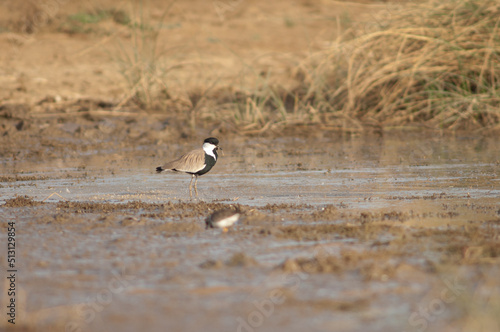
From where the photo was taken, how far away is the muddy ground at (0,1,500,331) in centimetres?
360

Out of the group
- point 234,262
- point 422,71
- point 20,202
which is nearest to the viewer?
point 234,262

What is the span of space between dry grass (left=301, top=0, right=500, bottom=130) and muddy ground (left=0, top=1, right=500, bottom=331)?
0.56 m

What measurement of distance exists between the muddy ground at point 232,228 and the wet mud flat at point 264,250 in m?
0.02

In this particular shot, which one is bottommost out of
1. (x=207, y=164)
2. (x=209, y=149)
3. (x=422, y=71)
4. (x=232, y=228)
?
(x=232, y=228)

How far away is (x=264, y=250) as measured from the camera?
4699mm

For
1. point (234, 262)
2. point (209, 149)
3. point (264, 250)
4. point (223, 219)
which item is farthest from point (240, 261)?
point (209, 149)

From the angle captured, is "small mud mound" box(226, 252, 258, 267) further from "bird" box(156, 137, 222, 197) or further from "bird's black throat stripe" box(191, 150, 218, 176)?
"bird's black throat stripe" box(191, 150, 218, 176)

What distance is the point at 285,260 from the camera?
441 cm

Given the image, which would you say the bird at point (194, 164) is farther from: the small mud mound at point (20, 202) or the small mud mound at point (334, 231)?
the small mud mound at point (334, 231)

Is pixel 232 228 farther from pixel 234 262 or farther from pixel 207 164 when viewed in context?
pixel 207 164

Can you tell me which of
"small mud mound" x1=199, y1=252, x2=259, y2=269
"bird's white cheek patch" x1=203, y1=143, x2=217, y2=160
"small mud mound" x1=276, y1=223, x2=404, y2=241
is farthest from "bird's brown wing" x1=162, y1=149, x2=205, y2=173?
"small mud mound" x1=199, y1=252, x2=259, y2=269

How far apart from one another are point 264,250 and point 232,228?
68cm

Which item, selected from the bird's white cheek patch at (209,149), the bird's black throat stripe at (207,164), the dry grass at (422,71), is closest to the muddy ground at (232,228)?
the bird's black throat stripe at (207,164)

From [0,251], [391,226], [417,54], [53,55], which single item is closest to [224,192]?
[391,226]
